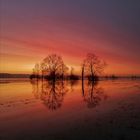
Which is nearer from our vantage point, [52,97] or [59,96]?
[52,97]

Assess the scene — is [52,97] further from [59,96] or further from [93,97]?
[93,97]

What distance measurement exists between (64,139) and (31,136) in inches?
48.4

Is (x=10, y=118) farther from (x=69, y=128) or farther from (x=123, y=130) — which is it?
(x=123, y=130)

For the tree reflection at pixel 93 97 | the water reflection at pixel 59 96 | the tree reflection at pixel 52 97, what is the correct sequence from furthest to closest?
1. the tree reflection at pixel 93 97
2. the water reflection at pixel 59 96
3. the tree reflection at pixel 52 97

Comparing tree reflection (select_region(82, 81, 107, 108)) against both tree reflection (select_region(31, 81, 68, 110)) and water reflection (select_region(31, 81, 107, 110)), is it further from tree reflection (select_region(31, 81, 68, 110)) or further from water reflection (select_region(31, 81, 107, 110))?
tree reflection (select_region(31, 81, 68, 110))

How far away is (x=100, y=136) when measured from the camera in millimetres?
7438

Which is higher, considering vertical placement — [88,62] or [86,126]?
[88,62]

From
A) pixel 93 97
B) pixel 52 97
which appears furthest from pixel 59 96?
pixel 93 97

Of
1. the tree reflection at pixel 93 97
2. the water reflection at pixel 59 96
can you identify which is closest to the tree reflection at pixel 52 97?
the water reflection at pixel 59 96

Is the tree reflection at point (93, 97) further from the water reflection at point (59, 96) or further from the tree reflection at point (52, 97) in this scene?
the tree reflection at point (52, 97)

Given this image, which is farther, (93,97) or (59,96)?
(59,96)

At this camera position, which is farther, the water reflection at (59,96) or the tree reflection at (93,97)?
the tree reflection at (93,97)

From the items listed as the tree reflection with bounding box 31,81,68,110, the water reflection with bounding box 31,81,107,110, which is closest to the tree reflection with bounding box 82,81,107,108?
the water reflection with bounding box 31,81,107,110

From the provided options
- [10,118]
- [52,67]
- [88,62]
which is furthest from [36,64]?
[10,118]
